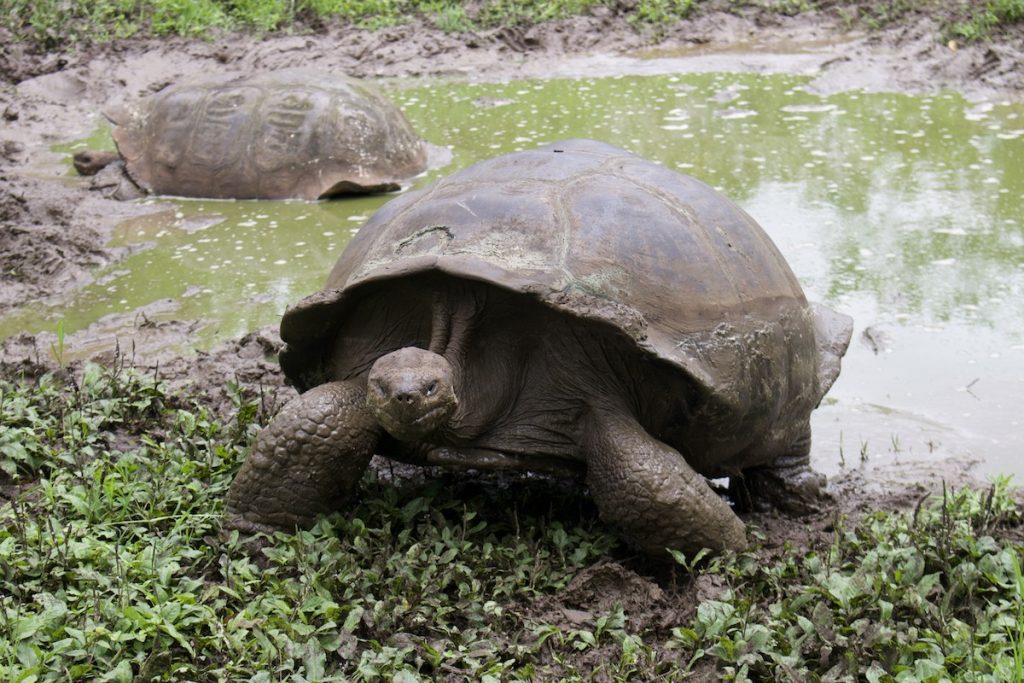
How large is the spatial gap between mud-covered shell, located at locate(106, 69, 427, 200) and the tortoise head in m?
4.04

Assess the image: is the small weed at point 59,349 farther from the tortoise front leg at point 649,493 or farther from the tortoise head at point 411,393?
the tortoise front leg at point 649,493

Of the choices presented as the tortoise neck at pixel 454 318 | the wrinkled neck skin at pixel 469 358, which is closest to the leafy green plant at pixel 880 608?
the wrinkled neck skin at pixel 469 358

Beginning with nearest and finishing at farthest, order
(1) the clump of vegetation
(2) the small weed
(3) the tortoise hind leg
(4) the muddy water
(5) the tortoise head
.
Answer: (5) the tortoise head < (3) the tortoise hind leg < (2) the small weed < (4) the muddy water < (1) the clump of vegetation

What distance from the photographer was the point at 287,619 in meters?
2.53

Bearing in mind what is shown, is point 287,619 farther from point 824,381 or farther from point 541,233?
point 824,381

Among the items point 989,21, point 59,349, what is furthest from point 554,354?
point 989,21

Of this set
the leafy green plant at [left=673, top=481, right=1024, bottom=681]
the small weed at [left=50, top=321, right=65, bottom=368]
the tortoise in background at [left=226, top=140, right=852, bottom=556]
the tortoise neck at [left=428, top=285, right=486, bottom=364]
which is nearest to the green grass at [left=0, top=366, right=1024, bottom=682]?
the leafy green plant at [left=673, top=481, right=1024, bottom=681]

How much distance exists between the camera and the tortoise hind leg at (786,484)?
3340 mm

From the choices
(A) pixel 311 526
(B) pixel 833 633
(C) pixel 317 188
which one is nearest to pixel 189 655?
(A) pixel 311 526

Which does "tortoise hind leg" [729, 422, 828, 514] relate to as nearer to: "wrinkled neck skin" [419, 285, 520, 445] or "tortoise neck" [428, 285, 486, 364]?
"wrinkled neck skin" [419, 285, 520, 445]

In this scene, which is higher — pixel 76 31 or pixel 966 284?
pixel 76 31

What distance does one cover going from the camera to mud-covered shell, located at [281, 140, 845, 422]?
2812mm

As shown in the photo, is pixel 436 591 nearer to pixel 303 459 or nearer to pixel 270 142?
pixel 303 459

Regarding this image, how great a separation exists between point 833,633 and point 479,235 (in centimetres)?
127
